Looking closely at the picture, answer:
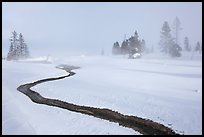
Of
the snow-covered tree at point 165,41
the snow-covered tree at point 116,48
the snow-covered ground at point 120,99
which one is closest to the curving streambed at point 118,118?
the snow-covered ground at point 120,99

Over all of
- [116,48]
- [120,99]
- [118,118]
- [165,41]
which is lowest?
[118,118]

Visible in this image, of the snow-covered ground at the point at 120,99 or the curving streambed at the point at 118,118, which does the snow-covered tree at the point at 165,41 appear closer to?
the snow-covered ground at the point at 120,99

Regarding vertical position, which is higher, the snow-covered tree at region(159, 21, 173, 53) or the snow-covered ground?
the snow-covered tree at region(159, 21, 173, 53)

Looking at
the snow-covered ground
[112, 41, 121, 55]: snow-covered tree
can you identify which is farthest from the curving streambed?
[112, 41, 121, 55]: snow-covered tree

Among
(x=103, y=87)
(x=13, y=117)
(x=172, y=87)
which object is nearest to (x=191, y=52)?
(x=172, y=87)

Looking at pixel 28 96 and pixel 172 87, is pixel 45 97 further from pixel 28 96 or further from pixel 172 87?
pixel 172 87

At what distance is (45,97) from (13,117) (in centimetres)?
760

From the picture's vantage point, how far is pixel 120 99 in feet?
70.5

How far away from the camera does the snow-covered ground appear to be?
602 inches

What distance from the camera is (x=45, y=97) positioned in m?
24.0

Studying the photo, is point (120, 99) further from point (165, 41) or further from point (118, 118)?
point (165, 41)

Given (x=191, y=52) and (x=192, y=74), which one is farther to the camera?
(x=191, y=52)

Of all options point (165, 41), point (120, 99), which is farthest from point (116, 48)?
point (165, 41)

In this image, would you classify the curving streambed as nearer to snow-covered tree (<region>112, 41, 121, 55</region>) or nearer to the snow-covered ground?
the snow-covered ground
